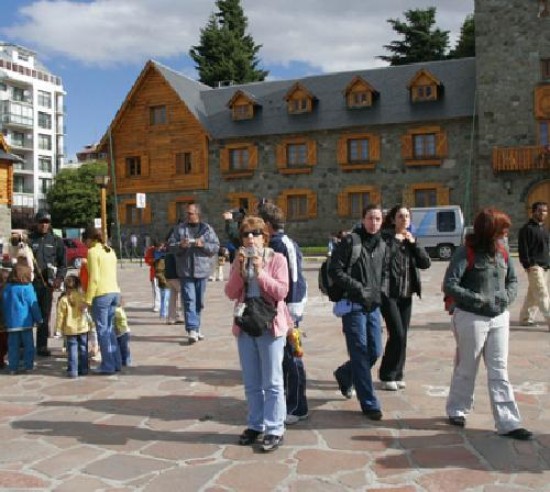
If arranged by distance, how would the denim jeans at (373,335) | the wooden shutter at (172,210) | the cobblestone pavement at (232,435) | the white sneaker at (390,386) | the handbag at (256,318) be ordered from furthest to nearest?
the wooden shutter at (172,210) < the white sneaker at (390,386) < the denim jeans at (373,335) < the handbag at (256,318) < the cobblestone pavement at (232,435)

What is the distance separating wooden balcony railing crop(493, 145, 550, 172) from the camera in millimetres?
31750

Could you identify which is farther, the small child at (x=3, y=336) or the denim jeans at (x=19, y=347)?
the small child at (x=3, y=336)

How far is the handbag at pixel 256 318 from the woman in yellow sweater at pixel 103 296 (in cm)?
320

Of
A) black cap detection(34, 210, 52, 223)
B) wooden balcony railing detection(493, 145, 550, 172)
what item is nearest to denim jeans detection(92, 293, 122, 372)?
black cap detection(34, 210, 52, 223)

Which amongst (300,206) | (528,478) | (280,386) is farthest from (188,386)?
(300,206)

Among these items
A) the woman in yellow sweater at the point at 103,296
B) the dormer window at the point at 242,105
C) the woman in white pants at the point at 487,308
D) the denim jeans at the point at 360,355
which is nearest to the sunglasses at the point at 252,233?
the denim jeans at the point at 360,355

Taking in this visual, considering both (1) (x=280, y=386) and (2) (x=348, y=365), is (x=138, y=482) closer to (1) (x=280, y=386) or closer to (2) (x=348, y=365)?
(1) (x=280, y=386)

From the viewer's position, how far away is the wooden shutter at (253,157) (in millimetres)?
38500

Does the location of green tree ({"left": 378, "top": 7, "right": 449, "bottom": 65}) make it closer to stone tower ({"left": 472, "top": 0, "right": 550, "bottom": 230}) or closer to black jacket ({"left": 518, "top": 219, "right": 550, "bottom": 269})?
stone tower ({"left": 472, "top": 0, "right": 550, "bottom": 230})

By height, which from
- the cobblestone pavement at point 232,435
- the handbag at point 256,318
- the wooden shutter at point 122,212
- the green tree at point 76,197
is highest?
the green tree at point 76,197

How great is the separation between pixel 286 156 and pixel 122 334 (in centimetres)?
3044

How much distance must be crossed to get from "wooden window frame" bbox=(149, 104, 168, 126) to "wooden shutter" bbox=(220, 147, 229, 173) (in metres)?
4.20

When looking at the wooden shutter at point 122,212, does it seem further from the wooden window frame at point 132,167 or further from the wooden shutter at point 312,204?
the wooden shutter at point 312,204

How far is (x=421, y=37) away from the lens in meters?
49.4
